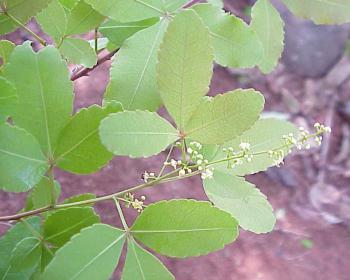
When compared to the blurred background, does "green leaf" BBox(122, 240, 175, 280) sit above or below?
above

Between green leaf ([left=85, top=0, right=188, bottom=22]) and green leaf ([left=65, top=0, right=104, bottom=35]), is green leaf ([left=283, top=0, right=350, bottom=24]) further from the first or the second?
green leaf ([left=65, top=0, right=104, bottom=35])

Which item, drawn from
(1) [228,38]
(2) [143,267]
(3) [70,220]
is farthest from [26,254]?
(1) [228,38]

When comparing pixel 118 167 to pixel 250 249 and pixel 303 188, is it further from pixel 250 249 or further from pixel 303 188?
pixel 303 188

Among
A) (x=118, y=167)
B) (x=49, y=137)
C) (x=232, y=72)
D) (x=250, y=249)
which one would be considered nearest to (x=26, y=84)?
(x=49, y=137)

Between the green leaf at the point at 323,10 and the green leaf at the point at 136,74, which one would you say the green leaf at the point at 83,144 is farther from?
the green leaf at the point at 323,10

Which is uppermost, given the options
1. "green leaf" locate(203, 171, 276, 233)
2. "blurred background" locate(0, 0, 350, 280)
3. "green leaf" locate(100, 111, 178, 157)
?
"green leaf" locate(100, 111, 178, 157)

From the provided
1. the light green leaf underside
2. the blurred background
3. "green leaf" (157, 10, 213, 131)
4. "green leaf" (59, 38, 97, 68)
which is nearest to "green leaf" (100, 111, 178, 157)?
"green leaf" (157, 10, 213, 131)

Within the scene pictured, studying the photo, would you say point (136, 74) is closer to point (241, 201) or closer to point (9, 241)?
point (241, 201)
